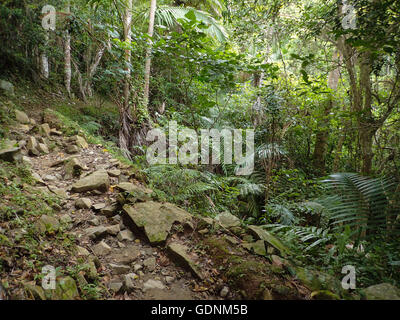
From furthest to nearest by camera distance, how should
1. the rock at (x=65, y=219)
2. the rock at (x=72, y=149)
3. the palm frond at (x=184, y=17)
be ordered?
the palm frond at (x=184, y=17)
the rock at (x=72, y=149)
the rock at (x=65, y=219)

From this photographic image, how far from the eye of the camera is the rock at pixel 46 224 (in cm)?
194

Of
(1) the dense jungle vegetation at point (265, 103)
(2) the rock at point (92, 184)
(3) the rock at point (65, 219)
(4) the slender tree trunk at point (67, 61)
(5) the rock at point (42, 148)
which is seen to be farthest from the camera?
(4) the slender tree trunk at point (67, 61)

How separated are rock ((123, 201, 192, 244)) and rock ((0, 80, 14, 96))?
13.6 ft

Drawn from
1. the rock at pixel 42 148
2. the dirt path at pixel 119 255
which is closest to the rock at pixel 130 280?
the dirt path at pixel 119 255

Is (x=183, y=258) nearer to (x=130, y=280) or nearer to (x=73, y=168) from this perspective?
(x=130, y=280)

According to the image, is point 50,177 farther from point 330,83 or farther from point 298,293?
point 330,83

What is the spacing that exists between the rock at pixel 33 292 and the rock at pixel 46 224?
0.61 metres

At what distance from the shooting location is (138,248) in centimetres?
222

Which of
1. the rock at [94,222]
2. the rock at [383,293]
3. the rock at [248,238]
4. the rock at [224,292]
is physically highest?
the rock at [94,222]

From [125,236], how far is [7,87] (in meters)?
4.54

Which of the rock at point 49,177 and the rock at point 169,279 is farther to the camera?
the rock at point 49,177

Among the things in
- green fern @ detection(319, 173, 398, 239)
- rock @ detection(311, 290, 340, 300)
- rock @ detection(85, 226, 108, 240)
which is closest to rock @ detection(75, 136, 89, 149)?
rock @ detection(85, 226, 108, 240)

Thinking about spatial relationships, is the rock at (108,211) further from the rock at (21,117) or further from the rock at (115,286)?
the rock at (21,117)
